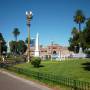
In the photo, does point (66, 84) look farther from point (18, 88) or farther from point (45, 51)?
point (45, 51)

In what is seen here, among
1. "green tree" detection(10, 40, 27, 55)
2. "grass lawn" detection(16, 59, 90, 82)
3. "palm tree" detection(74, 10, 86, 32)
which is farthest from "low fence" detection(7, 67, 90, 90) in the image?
"green tree" detection(10, 40, 27, 55)

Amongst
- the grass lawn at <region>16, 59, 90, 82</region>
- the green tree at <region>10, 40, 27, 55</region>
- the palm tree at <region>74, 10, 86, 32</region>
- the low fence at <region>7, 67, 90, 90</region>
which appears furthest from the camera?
the green tree at <region>10, 40, 27, 55</region>

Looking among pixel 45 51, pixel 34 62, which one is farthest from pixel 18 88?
pixel 45 51

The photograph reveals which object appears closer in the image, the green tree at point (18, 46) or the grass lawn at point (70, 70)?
the grass lawn at point (70, 70)

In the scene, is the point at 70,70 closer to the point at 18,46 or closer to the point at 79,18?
the point at 79,18

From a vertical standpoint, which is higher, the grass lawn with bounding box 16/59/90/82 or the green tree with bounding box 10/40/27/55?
the green tree with bounding box 10/40/27/55

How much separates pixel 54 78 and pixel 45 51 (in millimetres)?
115346

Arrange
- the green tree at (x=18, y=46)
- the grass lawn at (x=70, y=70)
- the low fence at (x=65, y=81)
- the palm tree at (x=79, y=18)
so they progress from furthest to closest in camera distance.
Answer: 1. the green tree at (x=18, y=46)
2. the palm tree at (x=79, y=18)
3. the grass lawn at (x=70, y=70)
4. the low fence at (x=65, y=81)

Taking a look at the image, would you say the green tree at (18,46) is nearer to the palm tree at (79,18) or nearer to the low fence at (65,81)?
the palm tree at (79,18)

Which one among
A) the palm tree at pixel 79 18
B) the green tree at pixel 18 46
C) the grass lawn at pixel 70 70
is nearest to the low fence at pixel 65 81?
the grass lawn at pixel 70 70

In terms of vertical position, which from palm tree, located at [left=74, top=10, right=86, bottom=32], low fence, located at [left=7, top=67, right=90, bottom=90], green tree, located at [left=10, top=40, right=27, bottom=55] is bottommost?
low fence, located at [left=7, top=67, right=90, bottom=90]

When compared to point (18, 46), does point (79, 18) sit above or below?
above

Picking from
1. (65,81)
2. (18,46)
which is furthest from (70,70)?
(18,46)

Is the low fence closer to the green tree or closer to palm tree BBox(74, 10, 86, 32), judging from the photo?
palm tree BBox(74, 10, 86, 32)
